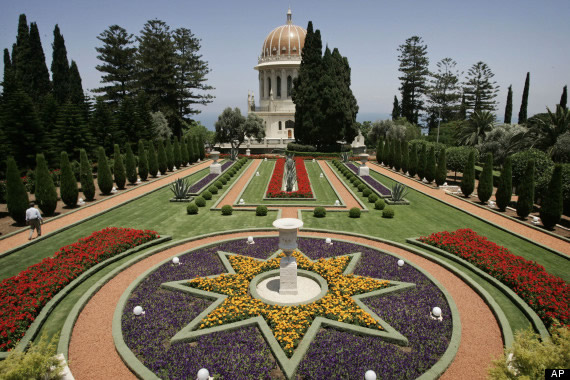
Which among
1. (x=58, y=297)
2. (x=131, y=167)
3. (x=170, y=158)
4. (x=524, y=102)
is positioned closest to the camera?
(x=58, y=297)

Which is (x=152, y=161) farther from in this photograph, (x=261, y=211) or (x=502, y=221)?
(x=502, y=221)

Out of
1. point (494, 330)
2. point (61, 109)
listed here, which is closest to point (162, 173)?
point (61, 109)

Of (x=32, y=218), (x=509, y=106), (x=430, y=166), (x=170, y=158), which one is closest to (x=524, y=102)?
(x=509, y=106)

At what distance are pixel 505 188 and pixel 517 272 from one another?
12111 mm

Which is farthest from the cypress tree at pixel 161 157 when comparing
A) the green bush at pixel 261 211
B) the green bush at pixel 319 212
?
the green bush at pixel 319 212

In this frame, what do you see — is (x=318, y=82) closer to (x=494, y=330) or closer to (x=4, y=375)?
(x=494, y=330)

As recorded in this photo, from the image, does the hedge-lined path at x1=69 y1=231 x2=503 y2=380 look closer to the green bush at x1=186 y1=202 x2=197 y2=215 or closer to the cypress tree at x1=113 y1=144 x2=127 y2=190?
the green bush at x1=186 y1=202 x2=197 y2=215

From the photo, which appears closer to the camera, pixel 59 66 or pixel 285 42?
pixel 59 66

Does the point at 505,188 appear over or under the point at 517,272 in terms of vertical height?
over

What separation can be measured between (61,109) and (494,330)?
39179mm

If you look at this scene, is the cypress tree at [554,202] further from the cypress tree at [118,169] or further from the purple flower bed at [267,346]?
the cypress tree at [118,169]

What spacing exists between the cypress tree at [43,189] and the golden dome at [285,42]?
69.7 metres

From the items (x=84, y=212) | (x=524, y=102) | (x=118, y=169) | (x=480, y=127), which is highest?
(x=524, y=102)

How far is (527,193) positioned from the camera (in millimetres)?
19938
